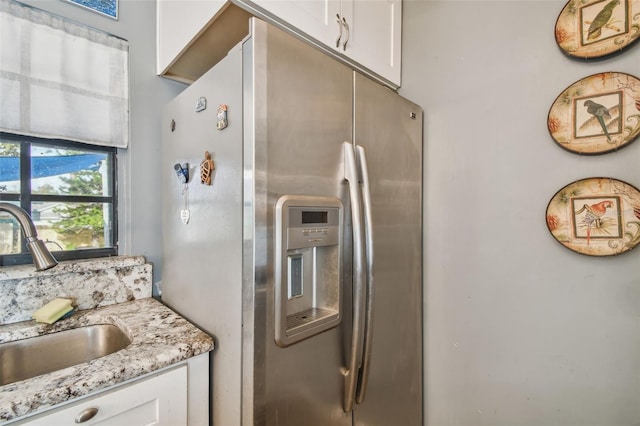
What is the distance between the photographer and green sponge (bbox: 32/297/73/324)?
3.24ft

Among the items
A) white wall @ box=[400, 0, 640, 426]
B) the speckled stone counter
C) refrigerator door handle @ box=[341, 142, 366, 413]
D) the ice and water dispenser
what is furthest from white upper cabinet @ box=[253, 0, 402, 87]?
the speckled stone counter

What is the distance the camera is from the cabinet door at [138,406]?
66cm

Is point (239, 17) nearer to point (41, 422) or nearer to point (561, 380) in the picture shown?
point (41, 422)

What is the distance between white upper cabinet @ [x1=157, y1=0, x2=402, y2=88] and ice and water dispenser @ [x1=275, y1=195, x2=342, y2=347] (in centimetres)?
62

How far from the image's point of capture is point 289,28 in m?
0.97

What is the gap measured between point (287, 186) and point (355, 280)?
14.7 inches

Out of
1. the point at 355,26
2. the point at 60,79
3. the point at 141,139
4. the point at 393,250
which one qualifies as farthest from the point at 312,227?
the point at 60,79

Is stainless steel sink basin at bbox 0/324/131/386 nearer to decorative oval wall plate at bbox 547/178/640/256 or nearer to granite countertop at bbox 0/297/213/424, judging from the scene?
granite countertop at bbox 0/297/213/424

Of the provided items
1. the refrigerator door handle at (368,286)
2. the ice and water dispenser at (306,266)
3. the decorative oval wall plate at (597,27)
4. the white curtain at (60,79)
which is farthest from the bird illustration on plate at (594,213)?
the white curtain at (60,79)

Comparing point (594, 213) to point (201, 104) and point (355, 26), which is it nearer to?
point (355, 26)

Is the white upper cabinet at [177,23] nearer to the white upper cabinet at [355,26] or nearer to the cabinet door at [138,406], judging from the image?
the white upper cabinet at [355,26]

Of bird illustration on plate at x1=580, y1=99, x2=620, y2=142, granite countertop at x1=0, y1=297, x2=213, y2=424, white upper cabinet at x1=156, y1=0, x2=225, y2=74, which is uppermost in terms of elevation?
white upper cabinet at x1=156, y1=0, x2=225, y2=74

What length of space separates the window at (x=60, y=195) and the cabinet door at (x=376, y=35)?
116cm

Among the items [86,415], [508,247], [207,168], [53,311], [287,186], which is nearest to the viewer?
[86,415]
